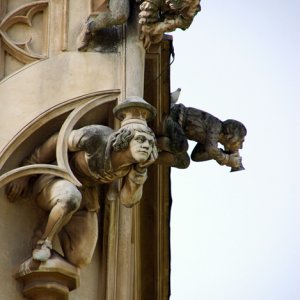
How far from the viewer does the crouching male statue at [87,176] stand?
19406 millimetres

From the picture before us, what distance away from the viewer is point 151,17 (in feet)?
66.0

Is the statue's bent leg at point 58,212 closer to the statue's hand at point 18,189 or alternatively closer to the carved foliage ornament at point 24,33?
the statue's hand at point 18,189

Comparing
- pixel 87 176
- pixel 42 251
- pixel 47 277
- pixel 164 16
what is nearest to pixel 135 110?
pixel 87 176

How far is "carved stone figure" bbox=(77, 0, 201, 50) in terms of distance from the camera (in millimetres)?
20125

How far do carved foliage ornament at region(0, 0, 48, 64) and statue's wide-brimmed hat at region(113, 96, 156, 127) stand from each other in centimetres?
95

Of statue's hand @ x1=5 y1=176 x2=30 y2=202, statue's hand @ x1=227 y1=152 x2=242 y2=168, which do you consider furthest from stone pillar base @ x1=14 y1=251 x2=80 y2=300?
statue's hand @ x1=227 y1=152 x2=242 y2=168

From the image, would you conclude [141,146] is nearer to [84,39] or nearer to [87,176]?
[87,176]

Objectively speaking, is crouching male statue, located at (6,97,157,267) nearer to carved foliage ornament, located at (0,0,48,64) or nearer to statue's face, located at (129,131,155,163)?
statue's face, located at (129,131,155,163)

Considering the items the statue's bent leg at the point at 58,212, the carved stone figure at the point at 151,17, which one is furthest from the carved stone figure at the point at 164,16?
the statue's bent leg at the point at 58,212

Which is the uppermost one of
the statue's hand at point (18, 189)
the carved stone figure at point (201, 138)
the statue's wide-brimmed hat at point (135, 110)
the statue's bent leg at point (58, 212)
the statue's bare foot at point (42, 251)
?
the carved stone figure at point (201, 138)

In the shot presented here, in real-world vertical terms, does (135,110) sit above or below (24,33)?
below

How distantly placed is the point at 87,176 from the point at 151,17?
1.35 metres

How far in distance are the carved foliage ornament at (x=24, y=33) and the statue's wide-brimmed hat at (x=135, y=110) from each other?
950mm

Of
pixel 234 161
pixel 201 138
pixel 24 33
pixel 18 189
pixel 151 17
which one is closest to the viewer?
pixel 18 189
